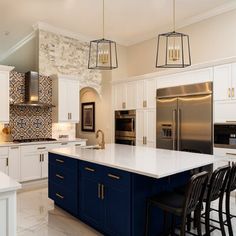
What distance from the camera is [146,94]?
586 centimetres

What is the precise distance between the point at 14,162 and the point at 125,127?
291 cm

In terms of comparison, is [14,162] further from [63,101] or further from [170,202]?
[170,202]

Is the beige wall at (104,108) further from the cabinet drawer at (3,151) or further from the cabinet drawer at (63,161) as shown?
the cabinet drawer at (63,161)

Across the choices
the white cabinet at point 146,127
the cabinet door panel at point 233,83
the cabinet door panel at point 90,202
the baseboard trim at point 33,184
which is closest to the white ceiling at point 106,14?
the cabinet door panel at point 233,83

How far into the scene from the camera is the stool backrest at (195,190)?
210 centimetres

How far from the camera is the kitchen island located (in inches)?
94.5

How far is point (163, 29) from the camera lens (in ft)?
20.2

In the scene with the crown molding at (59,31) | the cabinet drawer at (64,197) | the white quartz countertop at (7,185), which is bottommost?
the cabinet drawer at (64,197)

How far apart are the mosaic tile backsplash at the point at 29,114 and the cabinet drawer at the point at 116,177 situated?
3.67 meters

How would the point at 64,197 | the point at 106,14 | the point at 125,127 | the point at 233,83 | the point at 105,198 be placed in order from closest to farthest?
the point at 105,198 → the point at 64,197 → the point at 233,83 → the point at 106,14 → the point at 125,127

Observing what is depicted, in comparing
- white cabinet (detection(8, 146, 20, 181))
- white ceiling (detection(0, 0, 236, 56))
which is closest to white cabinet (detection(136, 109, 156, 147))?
white ceiling (detection(0, 0, 236, 56))

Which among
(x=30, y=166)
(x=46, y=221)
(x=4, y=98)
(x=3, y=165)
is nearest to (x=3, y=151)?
(x=3, y=165)

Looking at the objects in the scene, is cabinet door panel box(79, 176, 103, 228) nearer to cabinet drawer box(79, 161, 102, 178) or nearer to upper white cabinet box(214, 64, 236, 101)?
cabinet drawer box(79, 161, 102, 178)

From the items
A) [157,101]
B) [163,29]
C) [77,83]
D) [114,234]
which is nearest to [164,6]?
[163,29]
